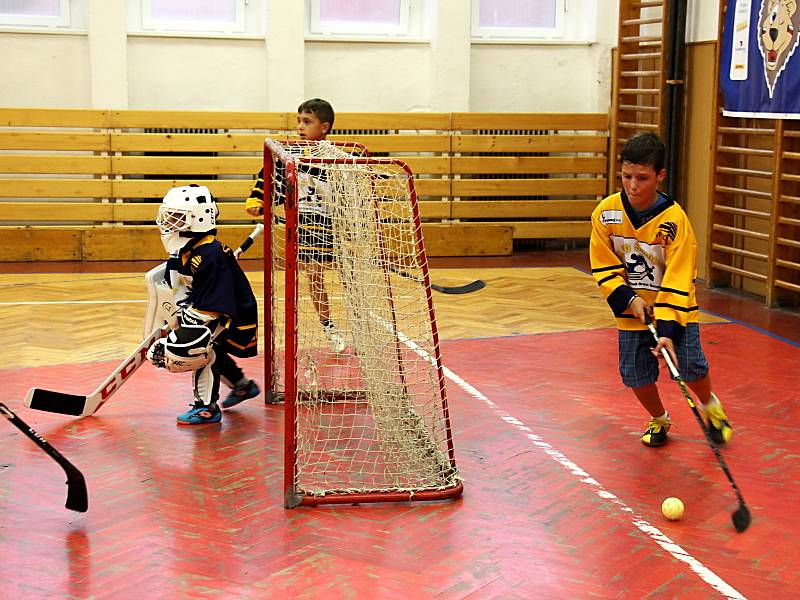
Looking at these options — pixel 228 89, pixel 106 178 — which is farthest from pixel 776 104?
pixel 106 178

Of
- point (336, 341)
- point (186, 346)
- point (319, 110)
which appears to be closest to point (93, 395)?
point (186, 346)

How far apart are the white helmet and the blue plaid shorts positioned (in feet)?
6.34

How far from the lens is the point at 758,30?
7.97 meters

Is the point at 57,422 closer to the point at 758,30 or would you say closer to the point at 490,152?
the point at 758,30

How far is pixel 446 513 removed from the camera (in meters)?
3.91

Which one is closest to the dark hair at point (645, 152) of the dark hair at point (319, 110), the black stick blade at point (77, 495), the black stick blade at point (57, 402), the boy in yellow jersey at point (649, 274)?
the boy in yellow jersey at point (649, 274)

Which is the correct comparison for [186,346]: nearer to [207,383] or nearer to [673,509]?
[207,383]

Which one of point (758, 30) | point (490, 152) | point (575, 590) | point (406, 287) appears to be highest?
Answer: point (758, 30)

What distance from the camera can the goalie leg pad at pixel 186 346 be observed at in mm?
4707

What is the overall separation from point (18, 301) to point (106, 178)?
2443 millimetres

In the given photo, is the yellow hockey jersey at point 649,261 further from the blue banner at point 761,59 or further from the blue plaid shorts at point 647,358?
the blue banner at point 761,59

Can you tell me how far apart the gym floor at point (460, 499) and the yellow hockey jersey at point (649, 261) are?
0.67 metres

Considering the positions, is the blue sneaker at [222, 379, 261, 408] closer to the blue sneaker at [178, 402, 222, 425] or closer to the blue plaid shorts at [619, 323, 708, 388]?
the blue sneaker at [178, 402, 222, 425]

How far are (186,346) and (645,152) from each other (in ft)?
7.10
